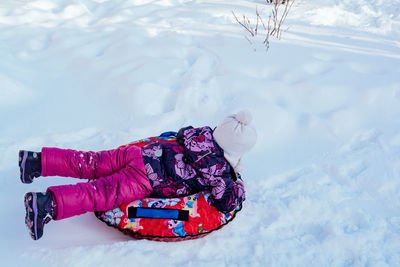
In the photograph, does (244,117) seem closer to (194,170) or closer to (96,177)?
(194,170)

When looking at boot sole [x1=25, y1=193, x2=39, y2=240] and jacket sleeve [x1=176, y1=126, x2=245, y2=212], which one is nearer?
boot sole [x1=25, y1=193, x2=39, y2=240]

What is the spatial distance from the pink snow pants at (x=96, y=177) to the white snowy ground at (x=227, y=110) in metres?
0.21

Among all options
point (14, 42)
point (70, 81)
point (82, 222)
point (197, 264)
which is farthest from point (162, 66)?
point (197, 264)

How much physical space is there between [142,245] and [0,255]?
2.05 ft

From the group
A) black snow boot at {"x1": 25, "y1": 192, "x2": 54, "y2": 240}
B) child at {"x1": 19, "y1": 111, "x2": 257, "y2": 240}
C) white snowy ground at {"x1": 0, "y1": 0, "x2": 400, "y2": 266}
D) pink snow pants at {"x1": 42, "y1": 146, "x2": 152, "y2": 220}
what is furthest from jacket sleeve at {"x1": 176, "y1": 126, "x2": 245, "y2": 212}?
black snow boot at {"x1": 25, "y1": 192, "x2": 54, "y2": 240}

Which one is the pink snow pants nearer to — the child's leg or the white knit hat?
the child's leg

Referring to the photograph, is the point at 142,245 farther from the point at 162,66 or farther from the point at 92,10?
the point at 92,10

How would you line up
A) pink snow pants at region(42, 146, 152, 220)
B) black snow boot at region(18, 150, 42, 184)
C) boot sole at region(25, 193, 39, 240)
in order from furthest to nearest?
black snow boot at region(18, 150, 42, 184) → pink snow pants at region(42, 146, 152, 220) → boot sole at region(25, 193, 39, 240)

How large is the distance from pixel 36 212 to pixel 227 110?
1.68 metres

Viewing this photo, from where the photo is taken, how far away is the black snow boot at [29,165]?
177 cm

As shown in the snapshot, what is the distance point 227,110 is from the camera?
2.86 meters

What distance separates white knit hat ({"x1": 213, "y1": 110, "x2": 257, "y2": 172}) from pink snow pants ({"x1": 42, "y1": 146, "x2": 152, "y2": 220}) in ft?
1.43

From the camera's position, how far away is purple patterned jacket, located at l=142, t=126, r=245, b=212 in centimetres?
186

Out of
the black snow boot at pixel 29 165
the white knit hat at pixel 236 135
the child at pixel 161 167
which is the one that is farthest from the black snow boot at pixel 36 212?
the white knit hat at pixel 236 135
